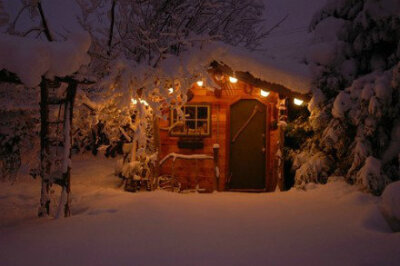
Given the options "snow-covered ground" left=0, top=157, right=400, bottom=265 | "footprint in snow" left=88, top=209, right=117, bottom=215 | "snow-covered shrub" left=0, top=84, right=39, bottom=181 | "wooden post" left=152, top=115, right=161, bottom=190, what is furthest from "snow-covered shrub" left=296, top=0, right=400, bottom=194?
"snow-covered shrub" left=0, top=84, right=39, bottom=181

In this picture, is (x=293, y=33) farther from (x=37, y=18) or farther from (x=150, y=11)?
(x=37, y=18)

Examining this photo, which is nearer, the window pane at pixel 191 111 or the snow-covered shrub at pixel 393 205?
the snow-covered shrub at pixel 393 205

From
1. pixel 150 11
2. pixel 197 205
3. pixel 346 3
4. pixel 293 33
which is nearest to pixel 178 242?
pixel 197 205

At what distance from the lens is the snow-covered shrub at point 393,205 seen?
171 inches

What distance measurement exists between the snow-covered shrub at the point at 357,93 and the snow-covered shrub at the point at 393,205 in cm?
136

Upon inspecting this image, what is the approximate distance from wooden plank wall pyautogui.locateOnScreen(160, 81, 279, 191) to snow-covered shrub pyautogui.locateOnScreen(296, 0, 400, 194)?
4.99 feet

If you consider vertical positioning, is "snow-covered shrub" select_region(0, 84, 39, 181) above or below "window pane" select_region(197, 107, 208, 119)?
below

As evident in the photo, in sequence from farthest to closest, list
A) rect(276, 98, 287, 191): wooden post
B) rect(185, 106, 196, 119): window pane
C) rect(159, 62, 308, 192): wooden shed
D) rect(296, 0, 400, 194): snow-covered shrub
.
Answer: rect(185, 106, 196, 119): window pane, rect(159, 62, 308, 192): wooden shed, rect(276, 98, 287, 191): wooden post, rect(296, 0, 400, 194): snow-covered shrub

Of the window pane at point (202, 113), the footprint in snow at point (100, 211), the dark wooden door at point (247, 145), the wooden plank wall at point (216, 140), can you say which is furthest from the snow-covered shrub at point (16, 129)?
the dark wooden door at point (247, 145)

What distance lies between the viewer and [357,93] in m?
6.45

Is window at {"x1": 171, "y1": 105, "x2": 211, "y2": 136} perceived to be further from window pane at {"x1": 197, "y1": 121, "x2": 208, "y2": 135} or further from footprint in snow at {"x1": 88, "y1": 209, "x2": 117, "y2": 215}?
footprint in snow at {"x1": 88, "y1": 209, "x2": 117, "y2": 215}

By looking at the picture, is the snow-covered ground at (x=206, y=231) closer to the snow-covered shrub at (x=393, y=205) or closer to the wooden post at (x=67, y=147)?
the snow-covered shrub at (x=393, y=205)

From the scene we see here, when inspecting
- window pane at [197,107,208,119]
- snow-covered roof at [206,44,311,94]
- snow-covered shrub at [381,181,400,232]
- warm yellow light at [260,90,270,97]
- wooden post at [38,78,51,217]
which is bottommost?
snow-covered shrub at [381,181,400,232]

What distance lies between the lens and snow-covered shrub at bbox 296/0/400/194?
5984 millimetres
